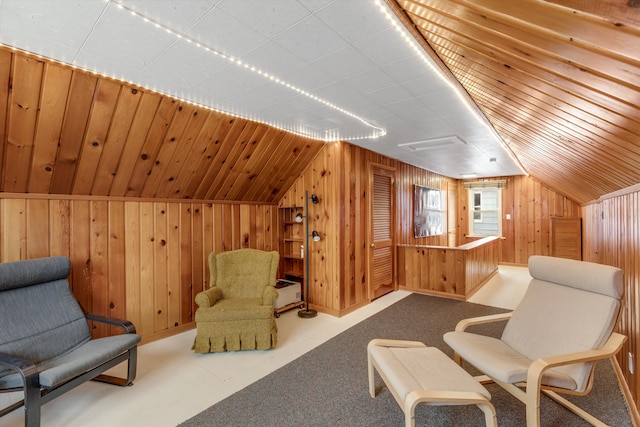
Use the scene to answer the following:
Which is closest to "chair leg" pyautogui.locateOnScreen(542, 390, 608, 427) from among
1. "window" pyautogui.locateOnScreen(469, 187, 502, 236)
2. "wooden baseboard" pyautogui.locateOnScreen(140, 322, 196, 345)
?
"wooden baseboard" pyautogui.locateOnScreen(140, 322, 196, 345)

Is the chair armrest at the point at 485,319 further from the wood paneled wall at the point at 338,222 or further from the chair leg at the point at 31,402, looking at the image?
the chair leg at the point at 31,402

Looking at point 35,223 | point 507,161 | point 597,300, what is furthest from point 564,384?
point 507,161

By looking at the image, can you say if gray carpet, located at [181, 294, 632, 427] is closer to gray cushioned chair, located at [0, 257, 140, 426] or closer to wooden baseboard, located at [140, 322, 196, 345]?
gray cushioned chair, located at [0, 257, 140, 426]

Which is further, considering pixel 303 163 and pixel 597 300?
pixel 303 163

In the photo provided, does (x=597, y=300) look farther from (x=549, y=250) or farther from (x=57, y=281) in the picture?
(x=549, y=250)

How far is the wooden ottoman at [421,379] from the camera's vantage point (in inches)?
57.7

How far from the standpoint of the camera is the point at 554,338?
2020 millimetres

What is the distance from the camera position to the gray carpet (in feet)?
6.16

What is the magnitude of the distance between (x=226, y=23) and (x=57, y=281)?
2.47m

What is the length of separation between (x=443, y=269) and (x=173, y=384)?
3984mm

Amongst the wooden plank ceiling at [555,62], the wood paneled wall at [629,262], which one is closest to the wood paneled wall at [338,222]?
the wooden plank ceiling at [555,62]

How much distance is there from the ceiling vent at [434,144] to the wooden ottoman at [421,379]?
2.59m

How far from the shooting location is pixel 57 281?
2385 mm

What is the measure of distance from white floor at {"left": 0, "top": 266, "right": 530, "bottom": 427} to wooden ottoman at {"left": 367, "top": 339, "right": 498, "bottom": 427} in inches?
43.5
